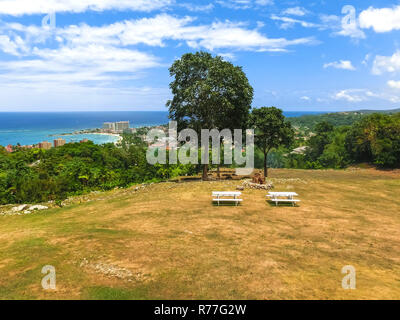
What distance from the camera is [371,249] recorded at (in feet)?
33.3

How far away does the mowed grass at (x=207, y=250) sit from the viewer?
7.18 metres

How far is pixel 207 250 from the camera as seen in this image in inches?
382

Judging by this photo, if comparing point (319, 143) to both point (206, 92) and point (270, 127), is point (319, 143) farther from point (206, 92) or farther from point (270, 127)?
point (206, 92)

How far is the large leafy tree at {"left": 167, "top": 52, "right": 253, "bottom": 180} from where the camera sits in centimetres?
2503

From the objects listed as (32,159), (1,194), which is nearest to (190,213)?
(1,194)

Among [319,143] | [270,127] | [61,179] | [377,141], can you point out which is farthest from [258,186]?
[319,143]

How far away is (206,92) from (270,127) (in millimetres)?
7357

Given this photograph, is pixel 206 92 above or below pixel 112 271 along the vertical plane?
above

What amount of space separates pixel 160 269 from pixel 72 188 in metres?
33.1
